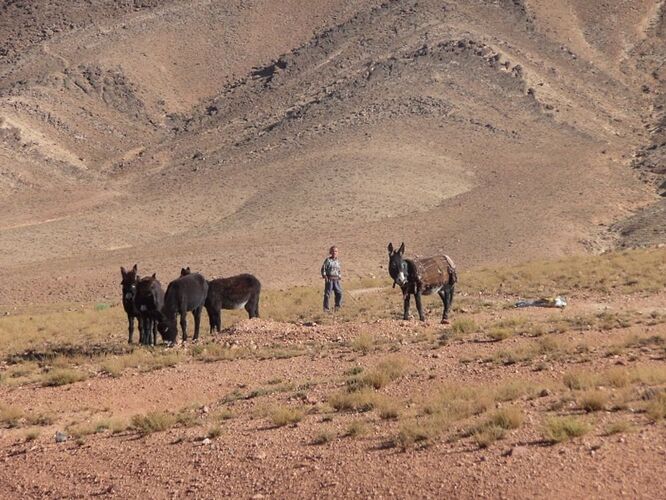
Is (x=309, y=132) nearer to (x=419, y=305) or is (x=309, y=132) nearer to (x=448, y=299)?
(x=448, y=299)

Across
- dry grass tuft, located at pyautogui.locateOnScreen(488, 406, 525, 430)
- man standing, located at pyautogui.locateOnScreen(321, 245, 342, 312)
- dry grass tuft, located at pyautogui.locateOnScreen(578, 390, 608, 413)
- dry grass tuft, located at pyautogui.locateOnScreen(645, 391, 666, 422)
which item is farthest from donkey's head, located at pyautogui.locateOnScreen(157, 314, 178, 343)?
dry grass tuft, located at pyautogui.locateOnScreen(645, 391, 666, 422)

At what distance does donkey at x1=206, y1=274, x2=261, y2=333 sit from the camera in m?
21.4

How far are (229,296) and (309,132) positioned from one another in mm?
60461

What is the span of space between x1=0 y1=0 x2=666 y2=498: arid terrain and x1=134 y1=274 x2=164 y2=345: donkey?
1.12 m

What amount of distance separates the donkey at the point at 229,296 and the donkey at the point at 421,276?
3.60 meters

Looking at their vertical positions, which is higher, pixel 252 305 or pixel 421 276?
pixel 421 276

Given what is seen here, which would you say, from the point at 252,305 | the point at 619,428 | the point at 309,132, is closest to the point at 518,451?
the point at 619,428

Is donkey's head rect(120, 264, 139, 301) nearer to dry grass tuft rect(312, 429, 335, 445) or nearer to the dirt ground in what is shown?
the dirt ground

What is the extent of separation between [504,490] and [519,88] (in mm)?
79927

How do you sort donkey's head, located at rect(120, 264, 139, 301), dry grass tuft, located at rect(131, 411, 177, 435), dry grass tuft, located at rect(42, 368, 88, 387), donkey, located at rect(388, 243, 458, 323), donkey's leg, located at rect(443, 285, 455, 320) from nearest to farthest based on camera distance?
dry grass tuft, located at rect(131, 411, 177, 435) → dry grass tuft, located at rect(42, 368, 88, 387) → donkey's head, located at rect(120, 264, 139, 301) → donkey, located at rect(388, 243, 458, 323) → donkey's leg, located at rect(443, 285, 455, 320)

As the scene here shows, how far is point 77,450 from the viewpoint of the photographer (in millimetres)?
12328

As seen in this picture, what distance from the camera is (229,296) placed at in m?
21.9

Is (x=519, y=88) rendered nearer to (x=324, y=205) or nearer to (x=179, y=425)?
(x=324, y=205)

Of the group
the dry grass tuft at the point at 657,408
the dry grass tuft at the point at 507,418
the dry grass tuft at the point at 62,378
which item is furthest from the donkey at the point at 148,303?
the dry grass tuft at the point at 657,408
